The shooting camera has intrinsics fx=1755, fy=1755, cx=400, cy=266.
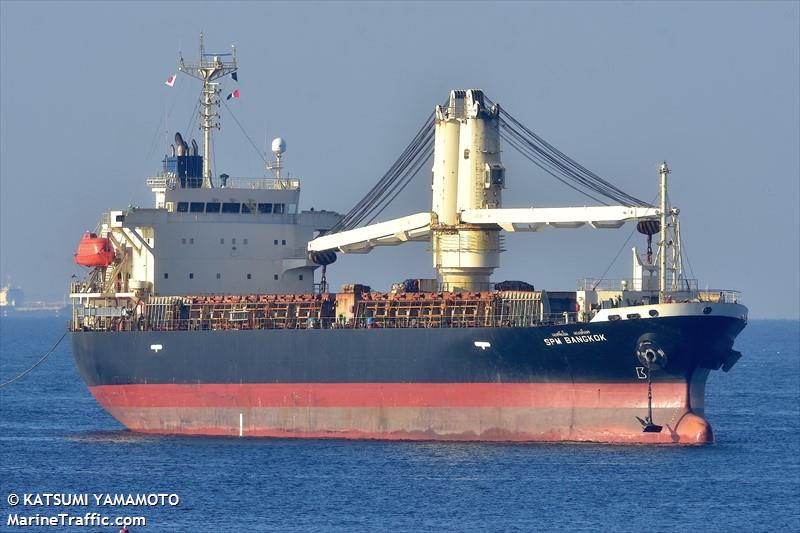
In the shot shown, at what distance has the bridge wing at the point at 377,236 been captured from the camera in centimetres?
5453

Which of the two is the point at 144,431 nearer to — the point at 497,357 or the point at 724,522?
the point at 497,357

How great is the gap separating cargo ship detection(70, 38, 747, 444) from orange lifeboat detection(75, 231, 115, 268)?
0.18 ft

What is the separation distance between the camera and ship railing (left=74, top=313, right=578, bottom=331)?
1983 inches

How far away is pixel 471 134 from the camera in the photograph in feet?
173

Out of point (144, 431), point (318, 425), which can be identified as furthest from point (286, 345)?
point (144, 431)

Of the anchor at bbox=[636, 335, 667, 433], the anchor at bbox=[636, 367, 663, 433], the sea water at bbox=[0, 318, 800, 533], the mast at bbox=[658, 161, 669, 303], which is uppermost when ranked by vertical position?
the mast at bbox=[658, 161, 669, 303]

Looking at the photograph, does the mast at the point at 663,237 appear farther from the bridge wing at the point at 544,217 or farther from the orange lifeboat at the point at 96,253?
the orange lifeboat at the point at 96,253

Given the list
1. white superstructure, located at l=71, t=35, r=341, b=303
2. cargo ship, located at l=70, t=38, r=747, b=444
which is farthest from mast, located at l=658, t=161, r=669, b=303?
white superstructure, located at l=71, t=35, r=341, b=303

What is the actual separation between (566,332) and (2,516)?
16.5m

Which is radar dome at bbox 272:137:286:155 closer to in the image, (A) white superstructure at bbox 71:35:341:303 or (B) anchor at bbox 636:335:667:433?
(A) white superstructure at bbox 71:35:341:303

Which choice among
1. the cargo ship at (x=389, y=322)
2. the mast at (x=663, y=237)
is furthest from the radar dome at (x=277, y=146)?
the mast at (x=663, y=237)

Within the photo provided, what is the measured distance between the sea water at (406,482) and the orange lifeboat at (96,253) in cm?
623

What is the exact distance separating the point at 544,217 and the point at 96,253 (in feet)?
54.5

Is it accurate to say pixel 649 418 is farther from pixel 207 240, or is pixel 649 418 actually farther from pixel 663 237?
pixel 207 240
